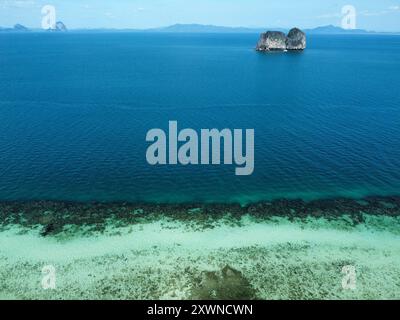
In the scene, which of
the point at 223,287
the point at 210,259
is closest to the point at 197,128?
the point at 210,259

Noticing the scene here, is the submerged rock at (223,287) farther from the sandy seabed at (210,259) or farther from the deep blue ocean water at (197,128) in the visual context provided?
the deep blue ocean water at (197,128)

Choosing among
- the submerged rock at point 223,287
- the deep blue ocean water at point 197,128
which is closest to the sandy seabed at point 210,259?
the submerged rock at point 223,287

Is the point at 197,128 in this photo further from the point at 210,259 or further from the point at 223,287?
the point at 223,287

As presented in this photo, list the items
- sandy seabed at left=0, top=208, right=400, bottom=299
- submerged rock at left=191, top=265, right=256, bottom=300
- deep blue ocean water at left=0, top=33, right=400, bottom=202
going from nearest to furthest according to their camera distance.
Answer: submerged rock at left=191, top=265, right=256, bottom=300, sandy seabed at left=0, top=208, right=400, bottom=299, deep blue ocean water at left=0, top=33, right=400, bottom=202

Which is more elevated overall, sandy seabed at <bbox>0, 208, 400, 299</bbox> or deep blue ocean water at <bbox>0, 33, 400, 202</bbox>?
deep blue ocean water at <bbox>0, 33, 400, 202</bbox>

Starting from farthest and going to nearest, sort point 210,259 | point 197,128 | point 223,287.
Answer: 1. point 197,128
2. point 210,259
3. point 223,287

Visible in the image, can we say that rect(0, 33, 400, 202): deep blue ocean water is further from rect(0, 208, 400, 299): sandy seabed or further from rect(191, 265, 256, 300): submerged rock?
rect(191, 265, 256, 300): submerged rock

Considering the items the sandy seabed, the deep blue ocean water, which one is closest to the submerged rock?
the sandy seabed
